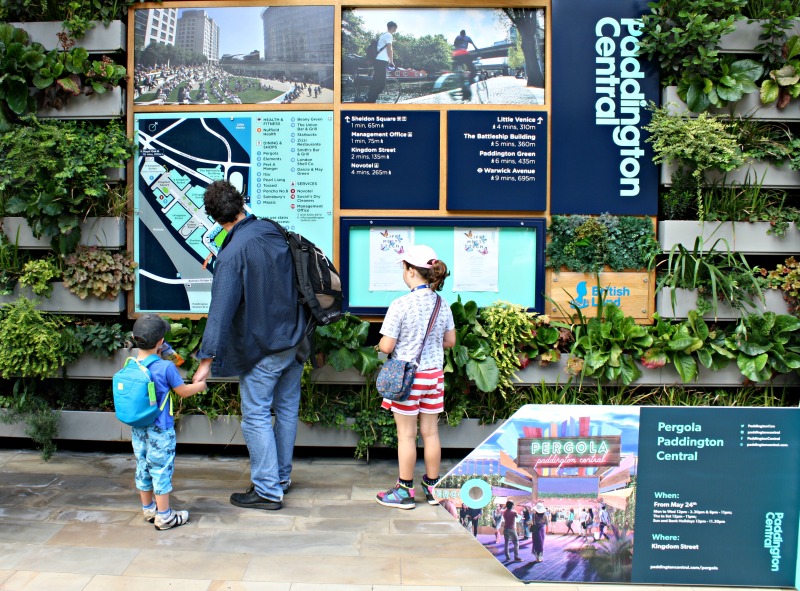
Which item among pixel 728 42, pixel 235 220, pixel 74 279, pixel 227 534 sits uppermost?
pixel 728 42

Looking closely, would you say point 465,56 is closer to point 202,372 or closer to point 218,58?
point 218,58

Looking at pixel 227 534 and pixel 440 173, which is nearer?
pixel 227 534

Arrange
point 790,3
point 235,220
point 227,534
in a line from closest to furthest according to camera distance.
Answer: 1. point 227,534
2. point 235,220
3. point 790,3

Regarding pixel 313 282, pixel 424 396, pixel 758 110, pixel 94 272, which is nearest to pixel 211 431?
pixel 94 272

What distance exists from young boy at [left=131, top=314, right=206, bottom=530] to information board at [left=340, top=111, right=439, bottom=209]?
2.25 meters

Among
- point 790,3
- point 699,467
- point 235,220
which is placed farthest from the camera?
point 790,3

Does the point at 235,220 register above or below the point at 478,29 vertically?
below

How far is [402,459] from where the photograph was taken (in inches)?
199

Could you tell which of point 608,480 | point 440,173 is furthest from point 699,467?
point 440,173

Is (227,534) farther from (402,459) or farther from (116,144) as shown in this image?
(116,144)

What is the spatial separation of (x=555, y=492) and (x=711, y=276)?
Result: 2.77 m

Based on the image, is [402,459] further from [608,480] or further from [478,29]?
[478,29]

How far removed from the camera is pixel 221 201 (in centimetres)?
483

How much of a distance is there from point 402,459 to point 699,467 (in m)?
1.97
